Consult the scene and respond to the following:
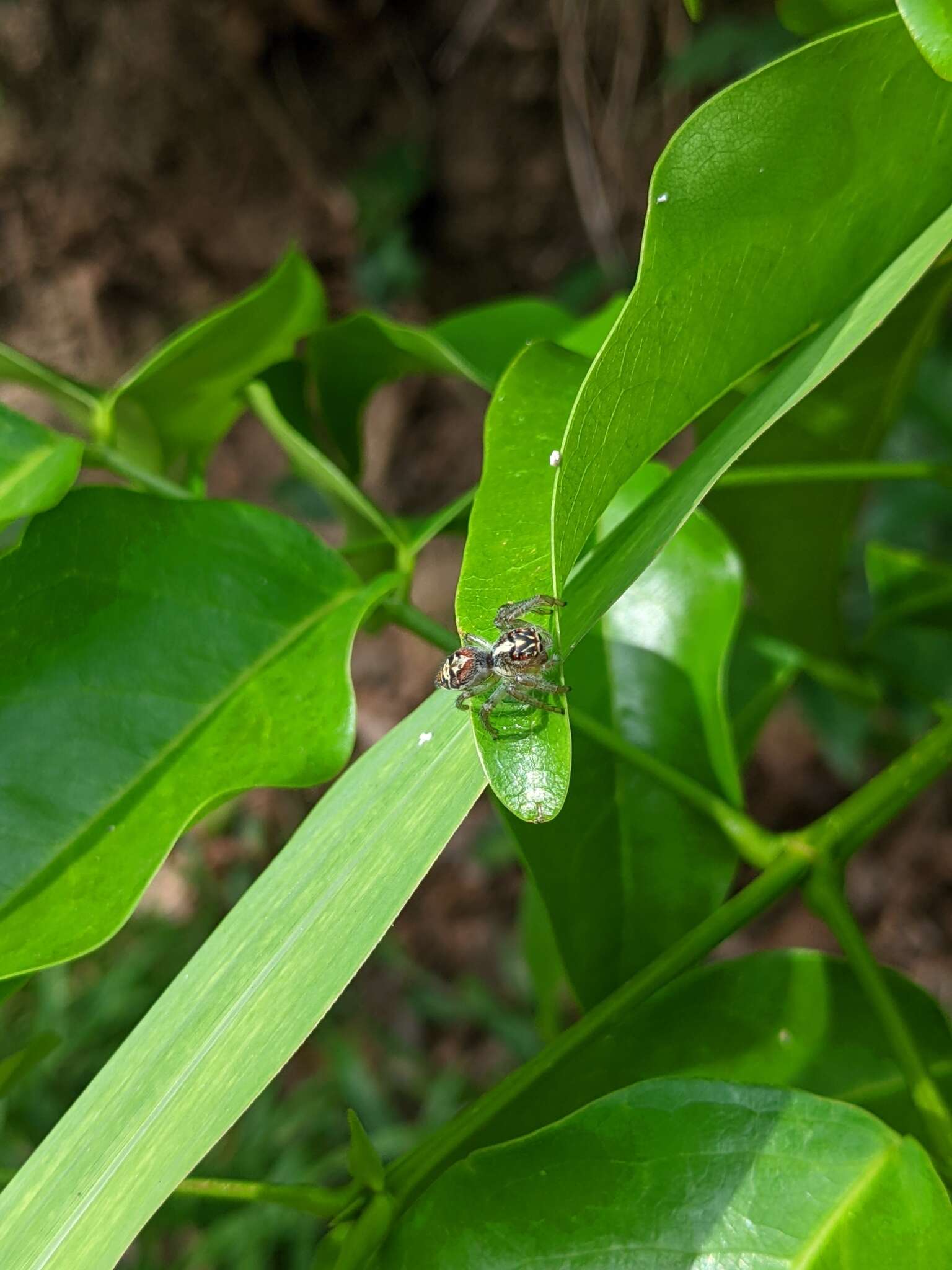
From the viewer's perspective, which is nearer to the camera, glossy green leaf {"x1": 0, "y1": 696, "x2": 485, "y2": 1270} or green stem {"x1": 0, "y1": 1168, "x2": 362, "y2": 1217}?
glossy green leaf {"x1": 0, "y1": 696, "x2": 485, "y2": 1270}

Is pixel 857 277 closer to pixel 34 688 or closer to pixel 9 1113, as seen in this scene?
pixel 34 688

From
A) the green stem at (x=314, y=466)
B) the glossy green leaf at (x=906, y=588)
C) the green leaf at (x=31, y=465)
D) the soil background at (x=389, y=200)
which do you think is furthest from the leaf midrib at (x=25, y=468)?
the soil background at (x=389, y=200)

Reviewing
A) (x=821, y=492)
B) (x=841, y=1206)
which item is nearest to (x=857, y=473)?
(x=821, y=492)

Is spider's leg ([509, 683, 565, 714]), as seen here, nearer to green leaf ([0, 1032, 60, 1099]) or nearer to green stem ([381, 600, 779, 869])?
green stem ([381, 600, 779, 869])

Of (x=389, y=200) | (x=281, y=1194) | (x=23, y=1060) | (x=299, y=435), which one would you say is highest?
(x=389, y=200)

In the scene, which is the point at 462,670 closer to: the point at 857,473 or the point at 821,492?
the point at 857,473

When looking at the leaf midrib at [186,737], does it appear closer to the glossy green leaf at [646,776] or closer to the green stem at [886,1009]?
the glossy green leaf at [646,776]

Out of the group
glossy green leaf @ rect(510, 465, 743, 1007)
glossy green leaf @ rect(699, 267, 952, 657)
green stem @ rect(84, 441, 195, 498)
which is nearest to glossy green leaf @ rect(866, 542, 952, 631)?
glossy green leaf @ rect(699, 267, 952, 657)
